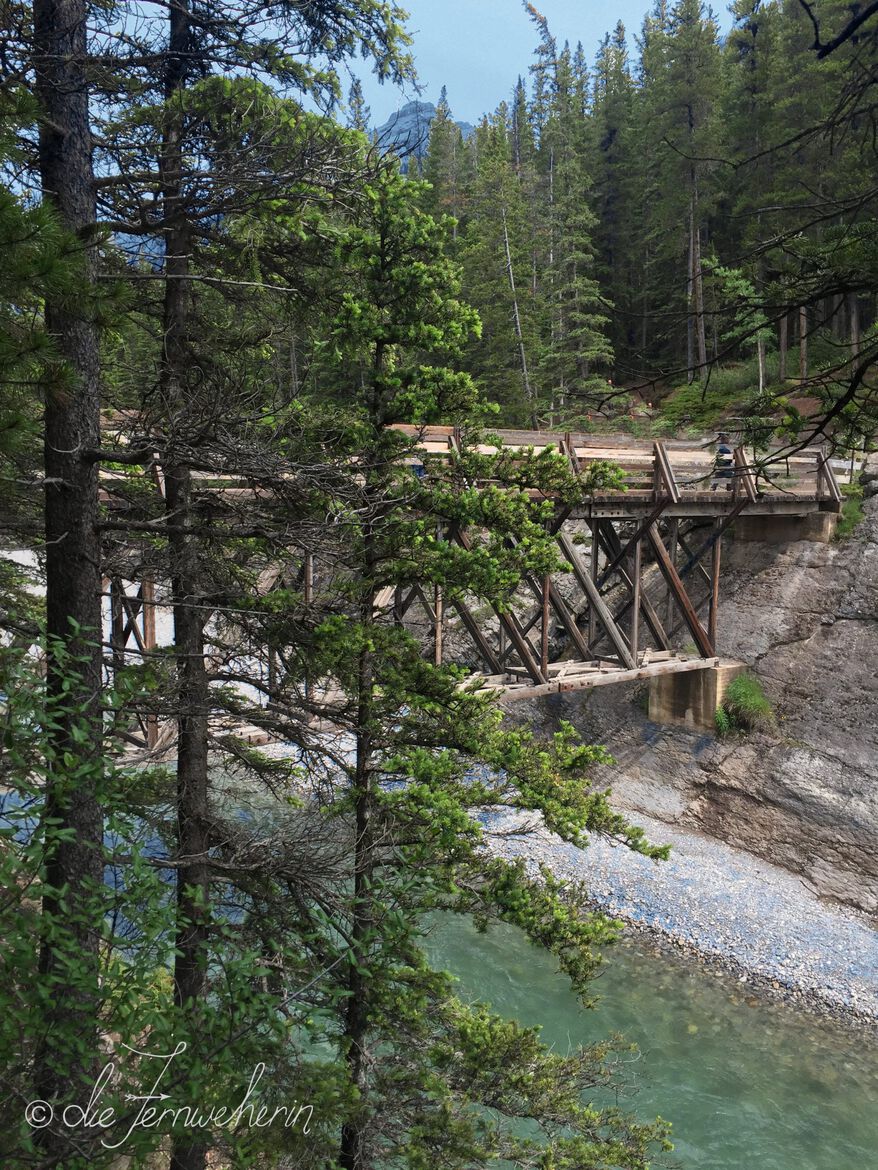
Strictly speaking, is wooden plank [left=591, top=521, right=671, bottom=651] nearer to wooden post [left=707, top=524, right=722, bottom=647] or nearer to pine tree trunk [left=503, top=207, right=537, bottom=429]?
wooden post [left=707, top=524, right=722, bottom=647]

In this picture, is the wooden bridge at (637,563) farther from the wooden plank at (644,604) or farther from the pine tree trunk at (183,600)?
the pine tree trunk at (183,600)

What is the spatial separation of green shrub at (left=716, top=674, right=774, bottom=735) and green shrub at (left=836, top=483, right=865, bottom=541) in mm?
4787

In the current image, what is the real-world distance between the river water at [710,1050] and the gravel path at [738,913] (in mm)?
598

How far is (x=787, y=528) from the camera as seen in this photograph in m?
21.5

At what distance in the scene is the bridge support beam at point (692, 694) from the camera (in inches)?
757

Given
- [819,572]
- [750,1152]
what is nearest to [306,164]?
[750,1152]

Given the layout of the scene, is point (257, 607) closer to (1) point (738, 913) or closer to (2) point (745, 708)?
(1) point (738, 913)

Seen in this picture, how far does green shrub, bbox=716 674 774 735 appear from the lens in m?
18.7

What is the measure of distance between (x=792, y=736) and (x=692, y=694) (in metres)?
2.42

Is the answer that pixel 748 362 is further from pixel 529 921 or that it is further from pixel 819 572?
pixel 529 921

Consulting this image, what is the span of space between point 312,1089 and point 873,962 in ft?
38.8

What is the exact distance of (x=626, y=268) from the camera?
148 feet

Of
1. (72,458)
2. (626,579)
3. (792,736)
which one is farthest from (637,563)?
(72,458)

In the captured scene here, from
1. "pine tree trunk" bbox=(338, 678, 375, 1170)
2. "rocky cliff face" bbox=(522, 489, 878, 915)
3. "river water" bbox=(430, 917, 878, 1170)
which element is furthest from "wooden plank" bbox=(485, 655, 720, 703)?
"pine tree trunk" bbox=(338, 678, 375, 1170)
